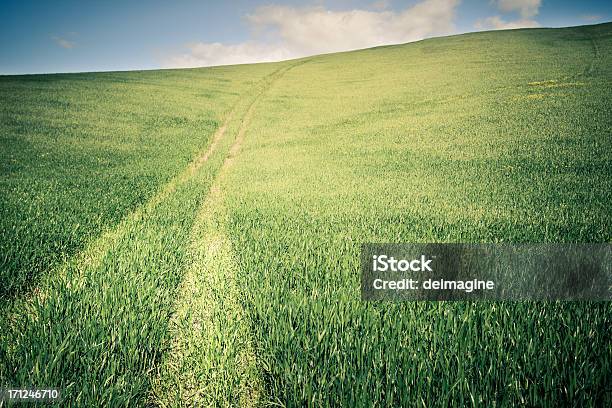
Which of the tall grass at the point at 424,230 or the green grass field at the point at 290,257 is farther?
the green grass field at the point at 290,257

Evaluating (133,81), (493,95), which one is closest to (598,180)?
(493,95)

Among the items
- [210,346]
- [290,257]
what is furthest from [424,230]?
[210,346]

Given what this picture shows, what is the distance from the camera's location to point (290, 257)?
5.15m

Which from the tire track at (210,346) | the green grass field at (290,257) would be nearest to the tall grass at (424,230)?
the green grass field at (290,257)

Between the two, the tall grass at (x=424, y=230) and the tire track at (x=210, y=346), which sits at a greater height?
the tall grass at (x=424, y=230)

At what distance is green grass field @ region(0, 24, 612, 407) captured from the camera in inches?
106

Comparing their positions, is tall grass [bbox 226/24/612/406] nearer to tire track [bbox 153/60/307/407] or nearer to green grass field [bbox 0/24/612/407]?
green grass field [bbox 0/24/612/407]

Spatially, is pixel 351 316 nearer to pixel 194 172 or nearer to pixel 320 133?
pixel 194 172

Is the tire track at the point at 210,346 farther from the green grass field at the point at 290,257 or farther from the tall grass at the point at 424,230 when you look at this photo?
the tall grass at the point at 424,230

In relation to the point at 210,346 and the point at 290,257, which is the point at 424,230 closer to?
the point at 290,257

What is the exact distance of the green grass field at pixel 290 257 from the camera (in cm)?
268

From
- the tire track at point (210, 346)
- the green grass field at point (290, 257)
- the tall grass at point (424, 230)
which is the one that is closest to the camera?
the tall grass at point (424, 230)

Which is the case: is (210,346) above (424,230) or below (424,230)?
below

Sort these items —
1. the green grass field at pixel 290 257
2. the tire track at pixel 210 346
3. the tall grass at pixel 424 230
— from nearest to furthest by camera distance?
the tall grass at pixel 424 230, the green grass field at pixel 290 257, the tire track at pixel 210 346
